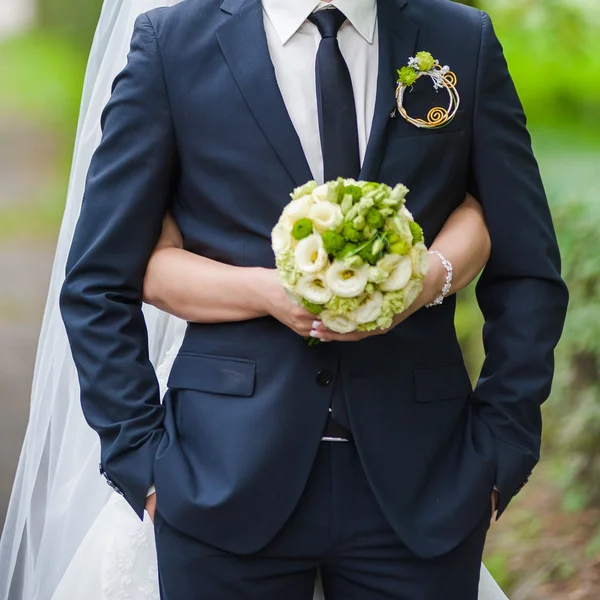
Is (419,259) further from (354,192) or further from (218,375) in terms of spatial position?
(218,375)

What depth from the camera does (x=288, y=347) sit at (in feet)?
5.77

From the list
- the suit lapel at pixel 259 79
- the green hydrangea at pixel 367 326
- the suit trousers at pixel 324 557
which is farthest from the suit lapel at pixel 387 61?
the suit trousers at pixel 324 557

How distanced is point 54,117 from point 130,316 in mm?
2154

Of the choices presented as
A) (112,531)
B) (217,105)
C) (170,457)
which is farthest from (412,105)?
(112,531)

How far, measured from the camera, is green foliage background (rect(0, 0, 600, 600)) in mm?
3746

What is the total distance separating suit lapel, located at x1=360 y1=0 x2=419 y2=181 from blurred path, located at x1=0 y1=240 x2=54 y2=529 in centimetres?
226

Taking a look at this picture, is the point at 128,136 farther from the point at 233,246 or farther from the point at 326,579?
the point at 326,579

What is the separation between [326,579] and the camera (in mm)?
1799

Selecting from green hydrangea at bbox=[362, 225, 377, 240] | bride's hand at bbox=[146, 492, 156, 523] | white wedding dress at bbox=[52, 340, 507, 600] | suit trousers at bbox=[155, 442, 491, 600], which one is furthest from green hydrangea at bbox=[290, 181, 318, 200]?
white wedding dress at bbox=[52, 340, 507, 600]

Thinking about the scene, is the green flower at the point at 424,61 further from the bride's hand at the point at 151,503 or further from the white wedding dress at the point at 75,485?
the bride's hand at the point at 151,503

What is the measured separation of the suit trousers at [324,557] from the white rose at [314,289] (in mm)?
347

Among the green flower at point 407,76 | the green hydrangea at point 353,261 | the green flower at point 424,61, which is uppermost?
the green flower at point 424,61

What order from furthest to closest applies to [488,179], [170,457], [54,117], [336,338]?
1. [54,117]
2. [488,179]
3. [170,457]
4. [336,338]

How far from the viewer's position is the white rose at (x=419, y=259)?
1.52m
